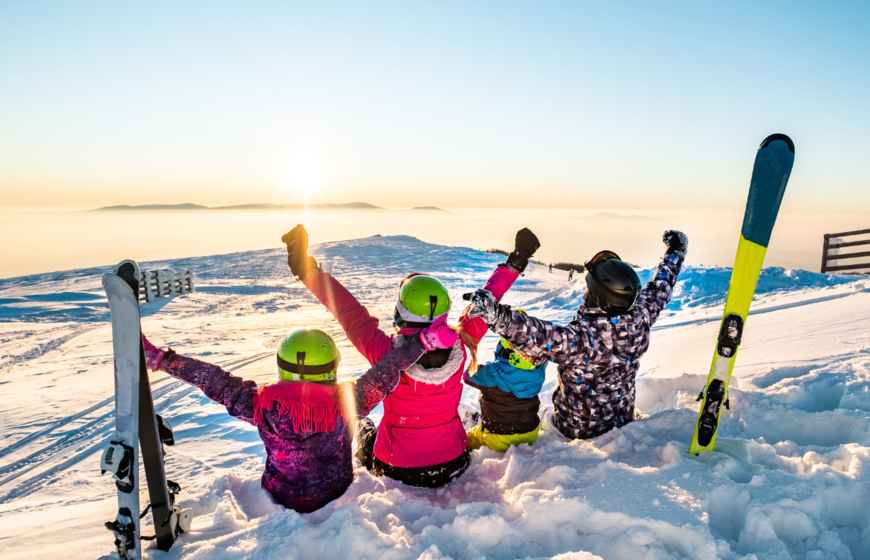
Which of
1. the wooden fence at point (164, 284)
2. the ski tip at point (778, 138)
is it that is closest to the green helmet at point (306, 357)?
the ski tip at point (778, 138)

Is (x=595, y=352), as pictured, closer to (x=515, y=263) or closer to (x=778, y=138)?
(x=515, y=263)

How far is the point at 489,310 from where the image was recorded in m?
2.50

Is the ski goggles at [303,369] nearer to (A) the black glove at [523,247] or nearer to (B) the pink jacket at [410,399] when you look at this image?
(B) the pink jacket at [410,399]

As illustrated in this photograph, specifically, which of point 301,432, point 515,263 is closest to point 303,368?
point 301,432

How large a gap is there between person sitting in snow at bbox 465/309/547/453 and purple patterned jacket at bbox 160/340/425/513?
80cm

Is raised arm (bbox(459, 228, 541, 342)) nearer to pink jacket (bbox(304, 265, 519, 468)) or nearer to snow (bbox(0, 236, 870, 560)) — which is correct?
pink jacket (bbox(304, 265, 519, 468))

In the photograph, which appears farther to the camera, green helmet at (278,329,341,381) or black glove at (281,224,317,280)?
black glove at (281,224,317,280)

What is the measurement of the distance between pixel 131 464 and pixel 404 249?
27143 millimetres

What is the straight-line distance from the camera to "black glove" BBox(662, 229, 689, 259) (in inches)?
140

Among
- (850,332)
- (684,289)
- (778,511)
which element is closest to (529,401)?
(778,511)

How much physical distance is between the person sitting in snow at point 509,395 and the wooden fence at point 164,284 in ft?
51.2

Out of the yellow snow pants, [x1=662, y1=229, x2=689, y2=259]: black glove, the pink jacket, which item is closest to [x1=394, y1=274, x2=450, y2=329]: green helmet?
the pink jacket

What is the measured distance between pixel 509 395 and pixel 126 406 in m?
2.33

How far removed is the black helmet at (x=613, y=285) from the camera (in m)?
2.81
